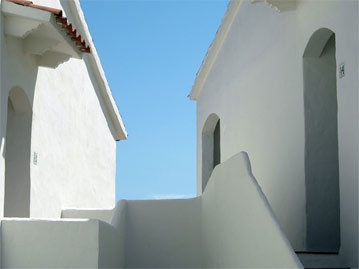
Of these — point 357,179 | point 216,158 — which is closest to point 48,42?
point 357,179

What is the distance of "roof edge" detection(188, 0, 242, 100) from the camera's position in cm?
1164

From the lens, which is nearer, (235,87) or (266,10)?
(266,10)

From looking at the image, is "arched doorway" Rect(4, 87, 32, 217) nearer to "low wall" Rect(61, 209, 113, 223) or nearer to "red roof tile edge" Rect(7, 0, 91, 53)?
"red roof tile edge" Rect(7, 0, 91, 53)

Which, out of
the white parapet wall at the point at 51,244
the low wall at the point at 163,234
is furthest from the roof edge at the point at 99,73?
the white parapet wall at the point at 51,244

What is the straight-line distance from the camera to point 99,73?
13.2m

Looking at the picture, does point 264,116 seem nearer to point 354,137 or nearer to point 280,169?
point 280,169

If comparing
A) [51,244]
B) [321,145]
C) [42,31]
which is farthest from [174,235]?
[42,31]

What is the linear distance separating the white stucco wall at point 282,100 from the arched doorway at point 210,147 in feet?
3.80

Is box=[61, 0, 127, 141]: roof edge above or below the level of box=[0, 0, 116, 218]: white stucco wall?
above

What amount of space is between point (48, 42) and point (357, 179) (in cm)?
443

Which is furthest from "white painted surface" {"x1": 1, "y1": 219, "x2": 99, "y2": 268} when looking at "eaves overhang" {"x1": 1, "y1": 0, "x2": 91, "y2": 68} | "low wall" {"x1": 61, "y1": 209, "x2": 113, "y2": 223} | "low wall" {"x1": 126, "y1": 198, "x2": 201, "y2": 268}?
"low wall" {"x1": 61, "y1": 209, "x2": 113, "y2": 223}

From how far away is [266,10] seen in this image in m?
9.55

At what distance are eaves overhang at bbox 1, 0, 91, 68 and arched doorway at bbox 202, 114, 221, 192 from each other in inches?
237

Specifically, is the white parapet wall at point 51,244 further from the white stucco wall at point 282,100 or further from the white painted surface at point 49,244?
the white stucco wall at point 282,100
